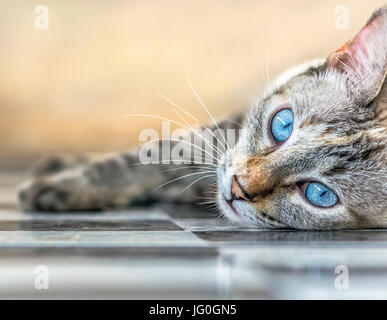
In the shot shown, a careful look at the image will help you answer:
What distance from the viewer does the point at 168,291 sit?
1184mm

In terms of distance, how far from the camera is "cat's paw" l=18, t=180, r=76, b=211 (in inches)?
91.0

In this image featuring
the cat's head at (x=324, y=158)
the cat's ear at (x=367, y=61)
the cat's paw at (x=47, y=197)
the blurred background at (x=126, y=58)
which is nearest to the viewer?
the cat's head at (x=324, y=158)

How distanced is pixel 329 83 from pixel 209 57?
7.04ft

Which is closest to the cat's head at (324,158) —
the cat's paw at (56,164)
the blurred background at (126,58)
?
the cat's paw at (56,164)

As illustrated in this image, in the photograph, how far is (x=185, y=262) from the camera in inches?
54.5

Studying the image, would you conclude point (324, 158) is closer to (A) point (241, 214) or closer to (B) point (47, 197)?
(A) point (241, 214)

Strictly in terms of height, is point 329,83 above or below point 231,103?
below

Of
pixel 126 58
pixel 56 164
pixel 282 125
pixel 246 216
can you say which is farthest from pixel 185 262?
pixel 126 58

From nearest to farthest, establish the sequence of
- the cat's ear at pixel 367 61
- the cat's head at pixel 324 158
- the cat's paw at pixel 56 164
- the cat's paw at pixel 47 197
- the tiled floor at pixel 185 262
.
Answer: the tiled floor at pixel 185 262, the cat's head at pixel 324 158, the cat's ear at pixel 367 61, the cat's paw at pixel 47 197, the cat's paw at pixel 56 164

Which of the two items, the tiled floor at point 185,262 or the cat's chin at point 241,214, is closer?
the tiled floor at point 185,262

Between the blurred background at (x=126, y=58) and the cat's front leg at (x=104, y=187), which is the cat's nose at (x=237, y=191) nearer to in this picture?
the cat's front leg at (x=104, y=187)

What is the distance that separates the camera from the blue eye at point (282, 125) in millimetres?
1874
